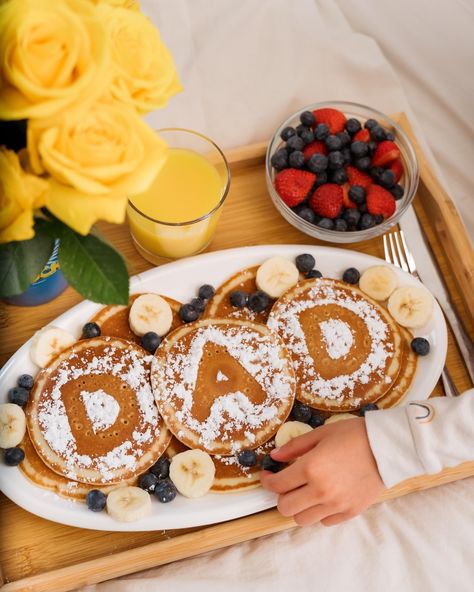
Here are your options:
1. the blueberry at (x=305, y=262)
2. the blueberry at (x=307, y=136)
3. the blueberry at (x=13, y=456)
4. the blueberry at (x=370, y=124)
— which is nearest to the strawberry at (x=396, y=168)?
the blueberry at (x=370, y=124)

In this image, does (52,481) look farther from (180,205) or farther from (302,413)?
(180,205)

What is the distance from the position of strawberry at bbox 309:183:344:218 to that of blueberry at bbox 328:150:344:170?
0.14 ft

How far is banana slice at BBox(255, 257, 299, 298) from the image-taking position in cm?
146

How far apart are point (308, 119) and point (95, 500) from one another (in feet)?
3.30

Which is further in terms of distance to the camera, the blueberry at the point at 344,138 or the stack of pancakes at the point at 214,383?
the blueberry at the point at 344,138

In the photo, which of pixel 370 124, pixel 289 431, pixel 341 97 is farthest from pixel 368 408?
pixel 341 97

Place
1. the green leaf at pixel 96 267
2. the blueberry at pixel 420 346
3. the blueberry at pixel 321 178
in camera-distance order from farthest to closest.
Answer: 1. the blueberry at pixel 321 178
2. the blueberry at pixel 420 346
3. the green leaf at pixel 96 267

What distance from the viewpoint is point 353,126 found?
1.58 m

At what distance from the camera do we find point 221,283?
1487mm

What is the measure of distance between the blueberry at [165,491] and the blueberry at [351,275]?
610mm

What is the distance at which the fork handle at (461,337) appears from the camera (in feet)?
4.90

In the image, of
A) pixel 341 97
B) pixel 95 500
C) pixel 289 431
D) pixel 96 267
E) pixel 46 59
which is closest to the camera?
pixel 46 59

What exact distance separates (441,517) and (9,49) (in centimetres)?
136

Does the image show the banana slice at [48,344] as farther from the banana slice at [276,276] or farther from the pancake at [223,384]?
the banana slice at [276,276]
